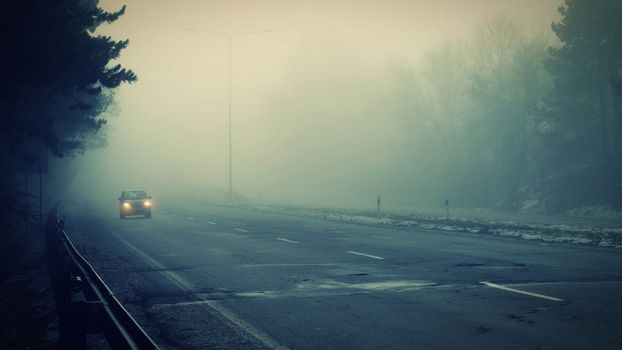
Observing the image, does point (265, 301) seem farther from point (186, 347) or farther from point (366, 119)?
point (366, 119)

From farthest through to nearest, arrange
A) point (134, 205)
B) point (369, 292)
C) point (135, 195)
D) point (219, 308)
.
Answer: point (135, 195)
point (134, 205)
point (369, 292)
point (219, 308)

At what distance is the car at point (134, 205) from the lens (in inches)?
1352

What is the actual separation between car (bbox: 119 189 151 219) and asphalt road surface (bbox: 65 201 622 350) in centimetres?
1435

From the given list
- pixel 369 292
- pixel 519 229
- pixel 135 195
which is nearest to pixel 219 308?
pixel 369 292

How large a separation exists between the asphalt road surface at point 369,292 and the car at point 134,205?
1435cm

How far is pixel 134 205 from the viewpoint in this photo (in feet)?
113

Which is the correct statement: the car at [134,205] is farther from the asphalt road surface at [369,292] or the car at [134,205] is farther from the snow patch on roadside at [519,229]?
the asphalt road surface at [369,292]

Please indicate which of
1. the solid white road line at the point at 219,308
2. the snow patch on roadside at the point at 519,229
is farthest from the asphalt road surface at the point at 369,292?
the snow patch on roadside at the point at 519,229

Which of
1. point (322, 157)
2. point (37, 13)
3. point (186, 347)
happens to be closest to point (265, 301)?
point (186, 347)

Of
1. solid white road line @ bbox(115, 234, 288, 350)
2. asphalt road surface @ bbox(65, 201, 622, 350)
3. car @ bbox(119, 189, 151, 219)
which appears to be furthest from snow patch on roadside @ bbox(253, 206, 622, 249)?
solid white road line @ bbox(115, 234, 288, 350)

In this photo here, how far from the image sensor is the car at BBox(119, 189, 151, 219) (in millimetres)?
34344

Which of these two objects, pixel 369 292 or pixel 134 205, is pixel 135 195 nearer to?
pixel 134 205

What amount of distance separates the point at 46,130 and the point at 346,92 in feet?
163

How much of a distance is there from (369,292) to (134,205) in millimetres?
26159
